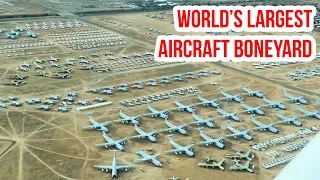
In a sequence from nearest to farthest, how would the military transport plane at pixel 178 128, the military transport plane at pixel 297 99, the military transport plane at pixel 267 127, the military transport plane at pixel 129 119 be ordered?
the military transport plane at pixel 178 128, the military transport plane at pixel 267 127, the military transport plane at pixel 129 119, the military transport plane at pixel 297 99

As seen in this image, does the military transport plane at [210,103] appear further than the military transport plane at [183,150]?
Yes

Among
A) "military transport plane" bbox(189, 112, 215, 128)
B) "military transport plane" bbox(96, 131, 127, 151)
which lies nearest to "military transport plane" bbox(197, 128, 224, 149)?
"military transport plane" bbox(189, 112, 215, 128)

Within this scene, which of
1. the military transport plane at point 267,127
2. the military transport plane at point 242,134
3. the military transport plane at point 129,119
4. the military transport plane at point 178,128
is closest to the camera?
the military transport plane at point 242,134

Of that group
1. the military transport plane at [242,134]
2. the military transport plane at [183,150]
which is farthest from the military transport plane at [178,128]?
the military transport plane at [242,134]

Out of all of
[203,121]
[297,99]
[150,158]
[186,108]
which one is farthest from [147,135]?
[297,99]

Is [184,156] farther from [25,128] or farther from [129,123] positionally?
[25,128]

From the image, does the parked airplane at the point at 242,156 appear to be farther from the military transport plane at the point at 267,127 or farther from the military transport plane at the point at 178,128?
the military transport plane at the point at 267,127

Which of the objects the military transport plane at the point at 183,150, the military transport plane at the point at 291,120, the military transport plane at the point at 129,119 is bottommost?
the military transport plane at the point at 291,120

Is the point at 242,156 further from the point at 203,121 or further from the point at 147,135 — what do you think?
the point at 147,135
